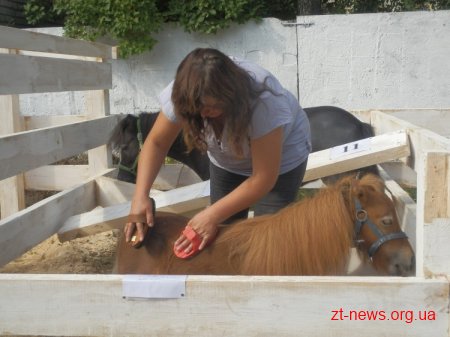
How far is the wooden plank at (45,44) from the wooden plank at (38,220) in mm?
977

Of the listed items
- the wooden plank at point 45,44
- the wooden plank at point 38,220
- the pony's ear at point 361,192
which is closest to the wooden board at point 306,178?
the wooden plank at point 38,220

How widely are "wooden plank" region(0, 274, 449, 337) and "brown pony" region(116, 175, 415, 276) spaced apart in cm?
50

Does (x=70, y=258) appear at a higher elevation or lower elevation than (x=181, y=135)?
lower

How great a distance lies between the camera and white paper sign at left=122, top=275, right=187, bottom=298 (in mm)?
1573

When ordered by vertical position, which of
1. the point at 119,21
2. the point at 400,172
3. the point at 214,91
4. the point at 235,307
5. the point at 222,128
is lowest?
the point at 400,172

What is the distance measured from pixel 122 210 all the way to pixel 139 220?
960 mm

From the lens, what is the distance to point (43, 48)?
3574 millimetres

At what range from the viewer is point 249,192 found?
216 cm

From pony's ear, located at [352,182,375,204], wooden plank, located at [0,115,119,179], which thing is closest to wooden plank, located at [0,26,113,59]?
wooden plank, located at [0,115,119,179]

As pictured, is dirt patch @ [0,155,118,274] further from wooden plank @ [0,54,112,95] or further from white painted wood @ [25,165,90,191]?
wooden plank @ [0,54,112,95]

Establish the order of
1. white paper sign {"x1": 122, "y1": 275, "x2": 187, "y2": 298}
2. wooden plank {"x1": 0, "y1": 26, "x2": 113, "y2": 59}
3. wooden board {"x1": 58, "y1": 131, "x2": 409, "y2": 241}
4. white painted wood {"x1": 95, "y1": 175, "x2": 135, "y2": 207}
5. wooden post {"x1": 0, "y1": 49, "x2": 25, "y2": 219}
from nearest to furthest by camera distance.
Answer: white paper sign {"x1": 122, "y1": 275, "x2": 187, "y2": 298} < wooden board {"x1": 58, "y1": 131, "x2": 409, "y2": 241} < wooden plank {"x1": 0, "y1": 26, "x2": 113, "y2": 59} < white painted wood {"x1": 95, "y1": 175, "x2": 135, "y2": 207} < wooden post {"x1": 0, "y1": 49, "x2": 25, "y2": 219}

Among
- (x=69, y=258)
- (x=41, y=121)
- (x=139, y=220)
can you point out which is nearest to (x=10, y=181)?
(x=41, y=121)

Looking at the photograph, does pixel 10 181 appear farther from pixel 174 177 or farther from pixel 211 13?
pixel 211 13

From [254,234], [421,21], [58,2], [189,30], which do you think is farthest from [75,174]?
[421,21]
